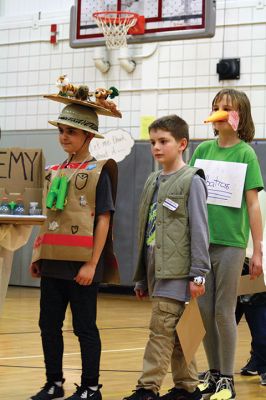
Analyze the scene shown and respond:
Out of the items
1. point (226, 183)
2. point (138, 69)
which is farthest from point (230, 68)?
point (226, 183)

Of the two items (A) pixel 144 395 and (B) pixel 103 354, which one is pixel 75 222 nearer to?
(A) pixel 144 395

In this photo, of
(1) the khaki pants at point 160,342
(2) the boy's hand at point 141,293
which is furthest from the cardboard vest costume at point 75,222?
(1) the khaki pants at point 160,342

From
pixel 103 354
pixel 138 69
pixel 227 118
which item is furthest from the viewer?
pixel 138 69

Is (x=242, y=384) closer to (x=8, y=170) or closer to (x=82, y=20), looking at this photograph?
(x=8, y=170)

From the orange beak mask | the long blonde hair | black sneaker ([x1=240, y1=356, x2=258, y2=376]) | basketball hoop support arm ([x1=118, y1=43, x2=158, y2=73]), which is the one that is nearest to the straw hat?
the orange beak mask

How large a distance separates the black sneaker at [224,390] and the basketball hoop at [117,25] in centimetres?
575

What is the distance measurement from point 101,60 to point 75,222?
298 inches

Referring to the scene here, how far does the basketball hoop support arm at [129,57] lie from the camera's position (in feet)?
35.8

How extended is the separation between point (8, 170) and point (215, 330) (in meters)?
1.27

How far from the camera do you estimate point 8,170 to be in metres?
4.14

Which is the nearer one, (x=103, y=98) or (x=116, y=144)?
(x=103, y=98)

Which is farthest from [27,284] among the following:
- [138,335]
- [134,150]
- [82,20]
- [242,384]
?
[242,384]

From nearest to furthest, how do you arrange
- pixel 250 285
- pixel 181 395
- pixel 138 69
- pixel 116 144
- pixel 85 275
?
pixel 85 275 → pixel 181 395 → pixel 250 285 → pixel 116 144 → pixel 138 69

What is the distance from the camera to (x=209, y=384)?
13.8ft
